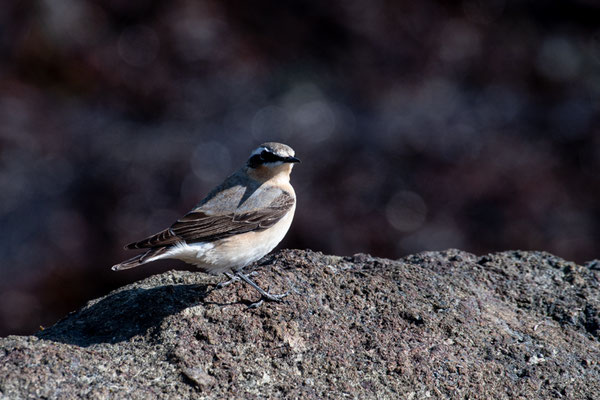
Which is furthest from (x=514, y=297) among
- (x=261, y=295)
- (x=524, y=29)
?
(x=524, y=29)

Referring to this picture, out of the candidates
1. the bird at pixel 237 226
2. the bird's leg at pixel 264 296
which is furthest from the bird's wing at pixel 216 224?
the bird's leg at pixel 264 296

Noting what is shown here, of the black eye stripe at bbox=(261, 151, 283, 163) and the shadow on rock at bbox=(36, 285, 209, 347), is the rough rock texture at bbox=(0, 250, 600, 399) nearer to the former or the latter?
the shadow on rock at bbox=(36, 285, 209, 347)

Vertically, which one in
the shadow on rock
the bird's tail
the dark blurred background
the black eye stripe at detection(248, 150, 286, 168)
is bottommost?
the shadow on rock

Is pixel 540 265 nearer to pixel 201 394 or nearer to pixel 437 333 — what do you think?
pixel 437 333

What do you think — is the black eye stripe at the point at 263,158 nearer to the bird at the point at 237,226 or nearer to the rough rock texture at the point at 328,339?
the bird at the point at 237,226

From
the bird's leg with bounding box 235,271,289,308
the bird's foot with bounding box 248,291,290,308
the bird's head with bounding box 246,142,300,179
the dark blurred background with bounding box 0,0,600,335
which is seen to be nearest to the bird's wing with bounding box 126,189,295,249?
the bird's head with bounding box 246,142,300,179

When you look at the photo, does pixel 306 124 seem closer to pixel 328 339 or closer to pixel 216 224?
pixel 216 224

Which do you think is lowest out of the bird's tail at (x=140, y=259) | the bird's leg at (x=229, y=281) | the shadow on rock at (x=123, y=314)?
the shadow on rock at (x=123, y=314)
